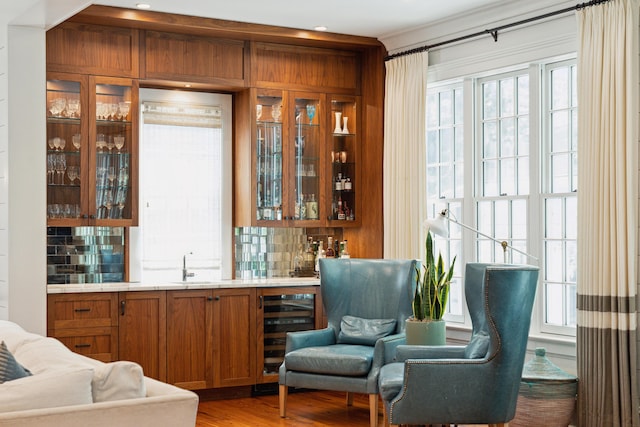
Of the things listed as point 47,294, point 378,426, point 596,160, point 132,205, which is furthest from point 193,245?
point 596,160

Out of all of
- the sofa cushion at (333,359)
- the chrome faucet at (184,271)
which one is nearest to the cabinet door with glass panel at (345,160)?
the chrome faucet at (184,271)

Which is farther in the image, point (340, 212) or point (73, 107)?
point (340, 212)

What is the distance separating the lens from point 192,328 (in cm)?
672

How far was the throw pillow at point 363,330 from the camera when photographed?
633 cm

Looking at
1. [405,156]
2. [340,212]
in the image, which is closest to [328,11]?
[405,156]

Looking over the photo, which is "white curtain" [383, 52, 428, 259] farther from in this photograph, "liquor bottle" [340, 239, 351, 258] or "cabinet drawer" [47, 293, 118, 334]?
"cabinet drawer" [47, 293, 118, 334]

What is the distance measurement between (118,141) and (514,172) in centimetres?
299

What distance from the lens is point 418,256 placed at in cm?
689

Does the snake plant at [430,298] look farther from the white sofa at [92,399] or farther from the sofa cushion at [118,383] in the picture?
the sofa cushion at [118,383]

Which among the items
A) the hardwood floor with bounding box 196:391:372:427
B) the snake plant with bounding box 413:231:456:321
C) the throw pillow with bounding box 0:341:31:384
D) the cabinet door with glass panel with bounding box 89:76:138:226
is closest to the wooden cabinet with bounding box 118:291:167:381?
the hardwood floor with bounding box 196:391:372:427

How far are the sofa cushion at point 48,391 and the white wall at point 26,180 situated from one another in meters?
2.83

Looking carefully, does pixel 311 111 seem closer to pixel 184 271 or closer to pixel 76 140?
pixel 184 271

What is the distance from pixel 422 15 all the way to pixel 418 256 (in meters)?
1.85

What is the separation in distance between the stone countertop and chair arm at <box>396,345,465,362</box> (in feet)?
6.04
